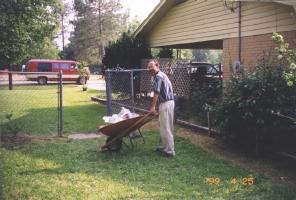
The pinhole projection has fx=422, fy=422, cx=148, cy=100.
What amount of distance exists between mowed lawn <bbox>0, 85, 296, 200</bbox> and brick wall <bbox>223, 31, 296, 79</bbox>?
133 inches

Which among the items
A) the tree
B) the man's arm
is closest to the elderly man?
the man's arm

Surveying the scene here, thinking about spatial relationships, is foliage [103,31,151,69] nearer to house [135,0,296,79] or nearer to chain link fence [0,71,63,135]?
house [135,0,296,79]

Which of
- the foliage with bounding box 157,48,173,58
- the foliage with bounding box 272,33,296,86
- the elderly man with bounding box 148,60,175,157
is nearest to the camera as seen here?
the foliage with bounding box 272,33,296,86

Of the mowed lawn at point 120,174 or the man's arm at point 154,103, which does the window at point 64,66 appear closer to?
the mowed lawn at point 120,174

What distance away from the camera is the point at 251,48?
38.6 ft

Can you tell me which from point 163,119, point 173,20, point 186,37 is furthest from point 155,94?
point 173,20

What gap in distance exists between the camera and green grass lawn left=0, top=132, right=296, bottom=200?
19.8ft

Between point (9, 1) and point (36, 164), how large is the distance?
243 inches

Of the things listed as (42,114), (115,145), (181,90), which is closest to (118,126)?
(115,145)

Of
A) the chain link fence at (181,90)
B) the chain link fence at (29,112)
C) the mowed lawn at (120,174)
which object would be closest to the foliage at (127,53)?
the chain link fence at (181,90)

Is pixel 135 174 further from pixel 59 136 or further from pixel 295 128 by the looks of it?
pixel 59 136

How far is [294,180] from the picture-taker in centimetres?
685

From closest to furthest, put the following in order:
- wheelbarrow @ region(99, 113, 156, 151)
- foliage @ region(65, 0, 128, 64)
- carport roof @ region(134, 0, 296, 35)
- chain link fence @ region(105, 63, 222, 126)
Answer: wheelbarrow @ region(99, 113, 156, 151)
chain link fence @ region(105, 63, 222, 126)
carport roof @ region(134, 0, 296, 35)
foliage @ region(65, 0, 128, 64)

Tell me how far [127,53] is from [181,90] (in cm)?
446
